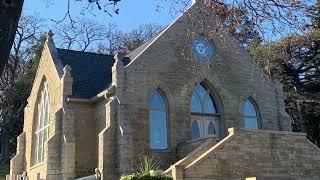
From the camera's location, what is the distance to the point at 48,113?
27641 mm

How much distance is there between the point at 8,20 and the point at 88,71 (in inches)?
928

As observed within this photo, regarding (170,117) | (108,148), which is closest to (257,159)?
(170,117)

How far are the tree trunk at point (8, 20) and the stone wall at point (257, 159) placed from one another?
14.5 meters

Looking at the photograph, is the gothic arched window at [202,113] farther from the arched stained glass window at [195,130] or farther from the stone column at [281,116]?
the stone column at [281,116]

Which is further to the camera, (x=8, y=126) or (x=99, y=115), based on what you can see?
(x=8, y=126)

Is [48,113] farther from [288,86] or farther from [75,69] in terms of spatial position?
[288,86]

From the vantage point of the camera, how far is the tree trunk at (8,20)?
11.8ft

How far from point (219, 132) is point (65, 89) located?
26.9ft

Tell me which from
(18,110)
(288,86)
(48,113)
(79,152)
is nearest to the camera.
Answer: (79,152)

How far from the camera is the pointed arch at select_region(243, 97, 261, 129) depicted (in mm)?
26016

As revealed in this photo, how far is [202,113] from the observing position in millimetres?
24875

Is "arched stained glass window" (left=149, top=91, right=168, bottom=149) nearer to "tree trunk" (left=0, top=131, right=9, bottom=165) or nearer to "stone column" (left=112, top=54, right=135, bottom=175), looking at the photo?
"stone column" (left=112, top=54, right=135, bottom=175)

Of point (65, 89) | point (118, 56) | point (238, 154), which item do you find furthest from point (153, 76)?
point (238, 154)

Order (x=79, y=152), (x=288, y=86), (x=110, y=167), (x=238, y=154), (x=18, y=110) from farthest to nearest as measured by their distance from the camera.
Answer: (x=18, y=110) → (x=288, y=86) → (x=79, y=152) → (x=110, y=167) → (x=238, y=154)
